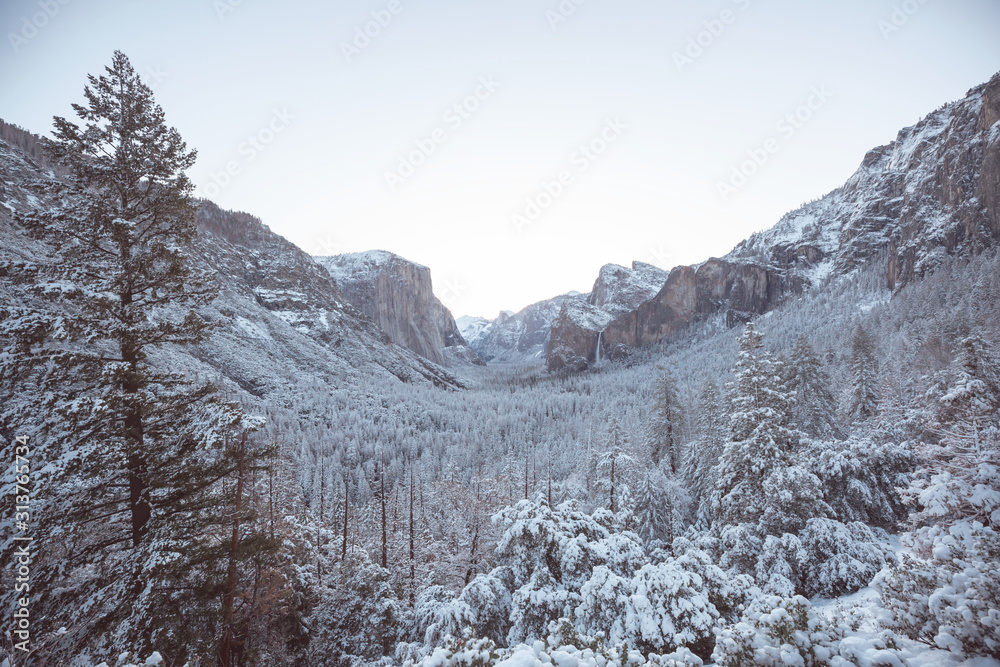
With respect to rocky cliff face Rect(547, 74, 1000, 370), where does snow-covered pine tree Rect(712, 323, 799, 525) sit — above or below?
below

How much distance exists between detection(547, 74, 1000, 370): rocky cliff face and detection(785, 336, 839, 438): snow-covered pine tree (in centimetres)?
12637

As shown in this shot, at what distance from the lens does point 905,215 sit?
134m

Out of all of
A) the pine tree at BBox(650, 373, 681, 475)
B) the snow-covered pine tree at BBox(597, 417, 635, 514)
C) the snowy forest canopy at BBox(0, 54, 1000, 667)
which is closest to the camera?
the snowy forest canopy at BBox(0, 54, 1000, 667)

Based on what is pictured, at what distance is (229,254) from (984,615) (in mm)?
234829

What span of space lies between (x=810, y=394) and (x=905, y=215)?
533 ft

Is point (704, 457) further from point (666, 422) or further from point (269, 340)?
point (269, 340)

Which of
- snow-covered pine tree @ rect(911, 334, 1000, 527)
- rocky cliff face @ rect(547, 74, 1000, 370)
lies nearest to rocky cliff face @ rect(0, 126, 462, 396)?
snow-covered pine tree @ rect(911, 334, 1000, 527)

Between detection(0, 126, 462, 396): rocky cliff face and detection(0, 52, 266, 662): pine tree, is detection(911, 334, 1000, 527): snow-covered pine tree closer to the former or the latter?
detection(0, 52, 266, 662): pine tree

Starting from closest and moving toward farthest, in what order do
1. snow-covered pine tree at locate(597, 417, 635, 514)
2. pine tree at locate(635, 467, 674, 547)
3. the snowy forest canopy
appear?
the snowy forest canopy < pine tree at locate(635, 467, 674, 547) < snow-covered pine tree at locate(597, 417, 635, 514)

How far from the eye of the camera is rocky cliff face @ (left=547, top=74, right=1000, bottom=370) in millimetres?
112375

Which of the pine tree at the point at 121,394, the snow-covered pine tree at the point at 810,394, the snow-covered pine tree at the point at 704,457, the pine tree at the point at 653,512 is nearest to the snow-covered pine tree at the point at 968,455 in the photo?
the snow-covered pine tree at the point at 810,394

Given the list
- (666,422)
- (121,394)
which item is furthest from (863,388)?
(121,394)

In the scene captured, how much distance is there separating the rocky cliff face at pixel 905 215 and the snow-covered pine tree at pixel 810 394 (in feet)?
415

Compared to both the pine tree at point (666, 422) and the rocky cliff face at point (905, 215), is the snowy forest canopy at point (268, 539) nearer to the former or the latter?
the pine tree at point (666, 422)
